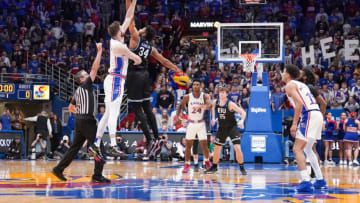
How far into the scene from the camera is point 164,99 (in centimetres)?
2019

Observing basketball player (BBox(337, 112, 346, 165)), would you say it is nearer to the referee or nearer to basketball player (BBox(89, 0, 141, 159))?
the referee

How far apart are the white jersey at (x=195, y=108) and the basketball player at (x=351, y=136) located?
662 centimetres

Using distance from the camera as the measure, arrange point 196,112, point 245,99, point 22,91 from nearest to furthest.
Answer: point 196,112 < point 245,99 < point 22,91

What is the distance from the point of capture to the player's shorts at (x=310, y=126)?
9703mm

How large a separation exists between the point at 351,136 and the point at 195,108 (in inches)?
272

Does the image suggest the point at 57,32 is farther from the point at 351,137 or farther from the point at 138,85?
the point at 138,85

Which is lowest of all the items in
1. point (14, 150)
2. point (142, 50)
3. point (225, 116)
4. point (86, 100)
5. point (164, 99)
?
point (14, 150)

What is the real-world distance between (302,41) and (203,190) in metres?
15.2

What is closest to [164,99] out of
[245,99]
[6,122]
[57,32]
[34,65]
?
[245,99]

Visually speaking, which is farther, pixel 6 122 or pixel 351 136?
pixel 6 122

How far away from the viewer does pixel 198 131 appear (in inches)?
556

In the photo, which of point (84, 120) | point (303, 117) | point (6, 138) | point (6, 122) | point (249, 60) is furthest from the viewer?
point (6, 122)

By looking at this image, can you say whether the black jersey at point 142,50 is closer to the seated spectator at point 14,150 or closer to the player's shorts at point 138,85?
the player's shorts at point 138,85

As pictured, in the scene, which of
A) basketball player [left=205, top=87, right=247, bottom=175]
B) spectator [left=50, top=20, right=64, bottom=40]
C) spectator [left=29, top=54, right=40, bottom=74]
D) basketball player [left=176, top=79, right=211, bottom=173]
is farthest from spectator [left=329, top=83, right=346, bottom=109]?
spectator [left=50, top=20, right=64, bottom=40]
